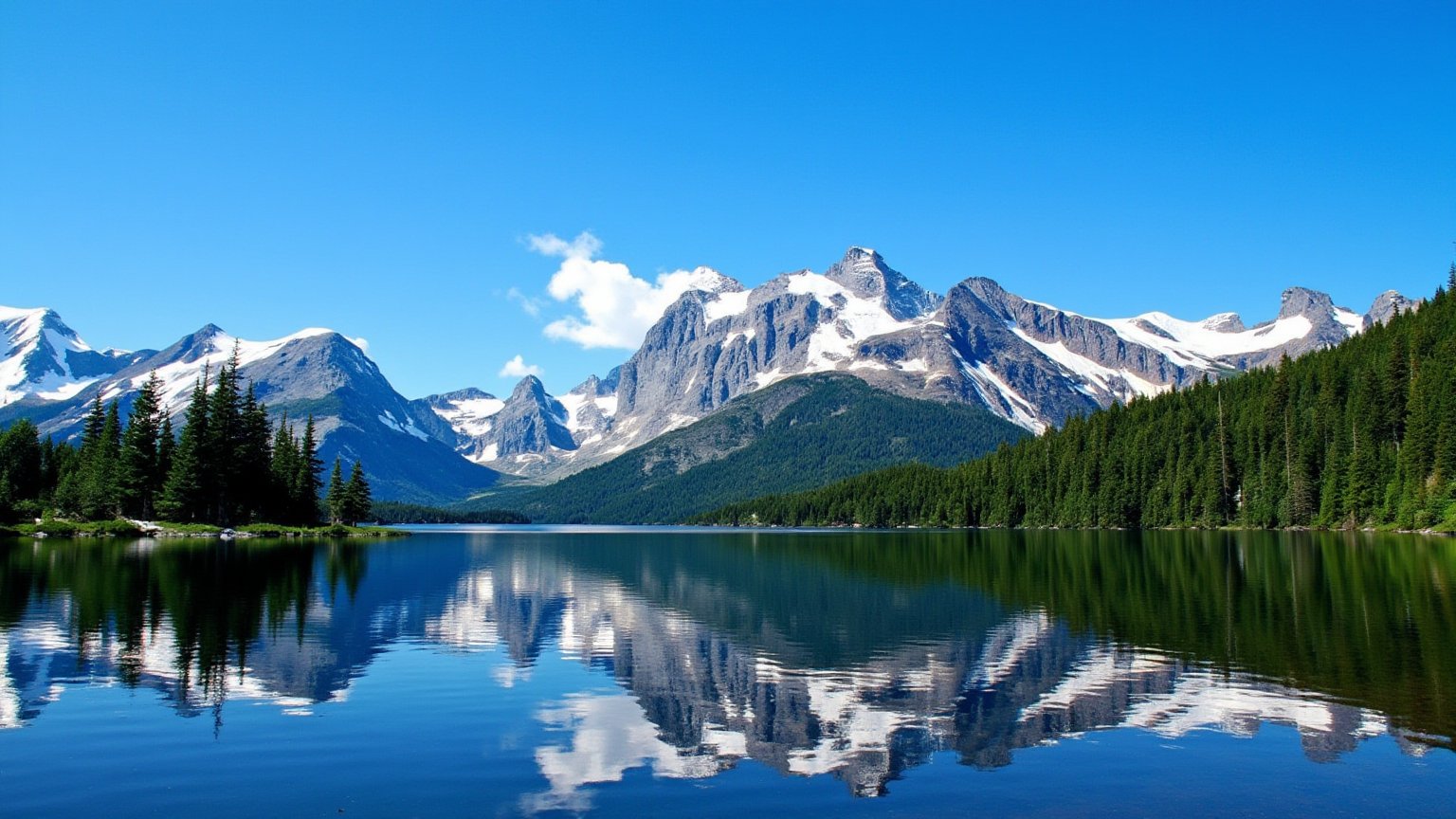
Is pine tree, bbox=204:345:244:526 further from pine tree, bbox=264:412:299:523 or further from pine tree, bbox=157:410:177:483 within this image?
pine tree, bbox=264:412:299:523

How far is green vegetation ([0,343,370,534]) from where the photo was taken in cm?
11725

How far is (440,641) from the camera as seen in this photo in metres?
36.7

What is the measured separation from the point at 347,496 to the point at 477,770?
158345 mm

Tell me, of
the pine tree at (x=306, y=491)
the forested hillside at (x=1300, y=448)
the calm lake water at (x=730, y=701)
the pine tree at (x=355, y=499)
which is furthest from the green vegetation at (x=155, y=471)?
the forested hillside at (x=1300, y=448)

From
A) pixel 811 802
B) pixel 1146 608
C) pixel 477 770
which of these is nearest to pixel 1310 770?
pixel 811 802

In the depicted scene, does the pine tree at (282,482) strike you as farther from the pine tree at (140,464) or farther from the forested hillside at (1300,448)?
the forested hillside at (1300,448)

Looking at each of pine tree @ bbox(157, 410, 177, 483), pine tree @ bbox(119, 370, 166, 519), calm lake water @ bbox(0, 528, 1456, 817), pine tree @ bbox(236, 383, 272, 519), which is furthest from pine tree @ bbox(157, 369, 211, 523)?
calm lake water @ bbox(0, 528, 1456, 817)

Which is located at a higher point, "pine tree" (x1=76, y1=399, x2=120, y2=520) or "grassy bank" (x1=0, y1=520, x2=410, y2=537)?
"pine tree" (x1=76, y1=399, x2=120, y2=520)

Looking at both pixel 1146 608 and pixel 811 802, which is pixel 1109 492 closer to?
pixel 1146 608

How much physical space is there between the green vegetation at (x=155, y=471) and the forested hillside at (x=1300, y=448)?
145 meters

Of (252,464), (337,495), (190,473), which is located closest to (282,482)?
(252,464)

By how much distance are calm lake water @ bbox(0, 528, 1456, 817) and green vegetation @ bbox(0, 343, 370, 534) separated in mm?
73931

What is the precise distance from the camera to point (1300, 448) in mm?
136750

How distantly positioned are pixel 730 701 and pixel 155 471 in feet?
398
